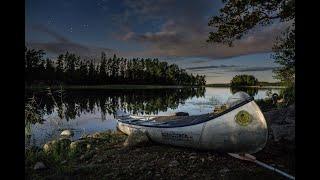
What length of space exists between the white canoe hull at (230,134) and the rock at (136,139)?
1.25 metres

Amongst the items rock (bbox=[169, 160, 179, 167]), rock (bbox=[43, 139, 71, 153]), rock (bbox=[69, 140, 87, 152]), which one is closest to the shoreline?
rock (bbox=[169, 160, 179, 167])

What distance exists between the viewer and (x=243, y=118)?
27.3 feet

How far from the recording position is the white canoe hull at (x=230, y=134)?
8.28 metres

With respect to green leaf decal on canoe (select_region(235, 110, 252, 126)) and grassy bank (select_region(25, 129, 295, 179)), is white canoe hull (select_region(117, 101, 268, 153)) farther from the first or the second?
grassy bank (select_region(25, 129, 295, 179))

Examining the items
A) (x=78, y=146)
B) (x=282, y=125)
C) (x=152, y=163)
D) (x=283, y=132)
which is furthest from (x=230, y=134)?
(x=78, y=146)

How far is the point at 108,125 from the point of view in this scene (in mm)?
16828

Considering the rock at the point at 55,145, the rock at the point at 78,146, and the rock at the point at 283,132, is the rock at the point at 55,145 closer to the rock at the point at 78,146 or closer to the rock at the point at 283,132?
the rock at the point at 78,146

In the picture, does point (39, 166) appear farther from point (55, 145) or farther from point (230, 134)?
point (230, 134)

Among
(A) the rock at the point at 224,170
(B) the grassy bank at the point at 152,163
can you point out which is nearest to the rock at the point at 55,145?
(B) the grassy bank at the point at 152,163

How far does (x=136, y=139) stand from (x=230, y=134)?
2.66m

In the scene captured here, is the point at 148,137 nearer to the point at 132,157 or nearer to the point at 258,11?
the point at 132,157
